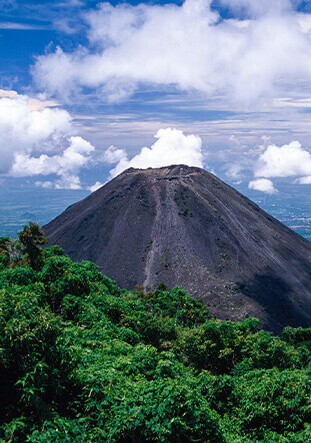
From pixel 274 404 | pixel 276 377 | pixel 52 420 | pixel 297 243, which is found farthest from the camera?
pixel 297 243

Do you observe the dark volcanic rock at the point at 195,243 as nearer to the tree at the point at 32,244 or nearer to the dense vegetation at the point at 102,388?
the tree at the point at 32,244

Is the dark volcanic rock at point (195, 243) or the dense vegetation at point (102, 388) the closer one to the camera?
the dense vegetation at point (102, 388)

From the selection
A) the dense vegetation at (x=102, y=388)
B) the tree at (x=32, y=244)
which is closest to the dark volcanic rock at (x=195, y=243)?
the tree at (x=32, y=244)

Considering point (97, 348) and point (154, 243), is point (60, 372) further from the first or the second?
point (154, 243)

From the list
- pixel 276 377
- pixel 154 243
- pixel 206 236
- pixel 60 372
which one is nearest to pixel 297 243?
pixel 206 236

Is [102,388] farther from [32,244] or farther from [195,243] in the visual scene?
[195,243]

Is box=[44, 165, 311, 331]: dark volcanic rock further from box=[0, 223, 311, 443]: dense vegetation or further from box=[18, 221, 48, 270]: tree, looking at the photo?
box=[0, 223, 311, 443]: dense vegetation

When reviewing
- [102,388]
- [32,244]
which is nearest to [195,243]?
[32,244]
